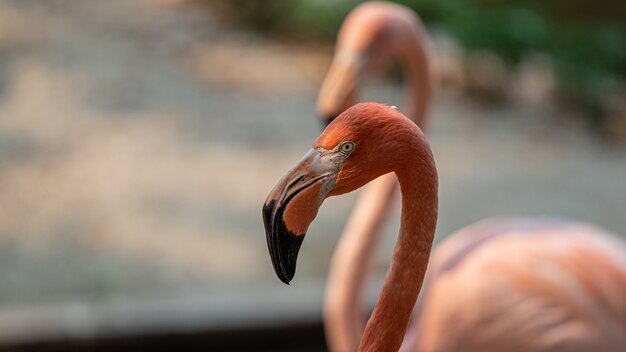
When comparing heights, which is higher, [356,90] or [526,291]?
[356,90]

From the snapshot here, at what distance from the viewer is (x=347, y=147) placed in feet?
4.03

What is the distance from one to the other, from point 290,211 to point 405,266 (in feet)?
0.71

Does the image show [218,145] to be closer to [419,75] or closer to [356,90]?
[419,75]

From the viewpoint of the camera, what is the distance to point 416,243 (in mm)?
1288

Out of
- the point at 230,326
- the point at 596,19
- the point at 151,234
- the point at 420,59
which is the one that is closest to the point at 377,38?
the point at 420,59

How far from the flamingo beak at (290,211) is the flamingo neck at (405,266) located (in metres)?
0.14

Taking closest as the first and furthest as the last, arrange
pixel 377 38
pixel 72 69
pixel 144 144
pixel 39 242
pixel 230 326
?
pixel 377 38 < pixel 230 326 < pixel 39 242 < pixel 144 144 < pixel 72 69

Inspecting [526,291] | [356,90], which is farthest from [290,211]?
[526,291]

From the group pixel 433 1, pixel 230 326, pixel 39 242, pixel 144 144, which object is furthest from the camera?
pixel 433 1

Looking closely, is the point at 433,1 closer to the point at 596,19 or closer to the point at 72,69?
the point at 596,19

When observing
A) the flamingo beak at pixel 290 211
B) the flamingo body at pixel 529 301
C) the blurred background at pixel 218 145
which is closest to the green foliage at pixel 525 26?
the blurred background at pixel 218 145

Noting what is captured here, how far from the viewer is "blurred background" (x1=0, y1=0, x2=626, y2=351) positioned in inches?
135

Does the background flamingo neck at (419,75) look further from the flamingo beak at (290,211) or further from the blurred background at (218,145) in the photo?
the flamingo beak at (290,211)

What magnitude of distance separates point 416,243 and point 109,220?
3.36 meters
